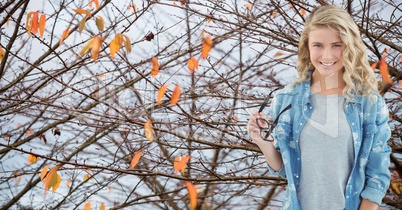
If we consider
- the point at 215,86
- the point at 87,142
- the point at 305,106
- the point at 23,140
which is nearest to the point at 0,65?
the point at 23,140

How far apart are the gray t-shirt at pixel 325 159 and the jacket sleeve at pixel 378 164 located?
0.30 ft

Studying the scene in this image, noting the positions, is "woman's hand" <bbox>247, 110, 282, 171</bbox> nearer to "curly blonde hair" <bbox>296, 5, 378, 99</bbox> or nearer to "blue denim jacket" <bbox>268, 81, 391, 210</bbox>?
"blue denim jacket" <bbox>268, 81, 391, 210</bbox>

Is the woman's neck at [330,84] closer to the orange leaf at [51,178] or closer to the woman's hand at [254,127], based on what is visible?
the woman's hand at [254,127]

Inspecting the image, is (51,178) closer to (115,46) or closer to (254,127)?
(115,46)

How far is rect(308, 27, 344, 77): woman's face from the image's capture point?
1.92 m

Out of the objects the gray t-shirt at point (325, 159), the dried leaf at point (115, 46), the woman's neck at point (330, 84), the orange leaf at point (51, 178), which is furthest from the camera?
the dried leaf at point (115, 46)

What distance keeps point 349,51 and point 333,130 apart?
0.32 m

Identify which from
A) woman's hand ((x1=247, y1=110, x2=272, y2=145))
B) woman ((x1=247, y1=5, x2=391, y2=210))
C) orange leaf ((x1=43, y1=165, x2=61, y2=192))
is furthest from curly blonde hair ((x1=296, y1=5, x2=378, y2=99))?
orange leaf ((x1=43, y1=165, x2=61, y2=192))

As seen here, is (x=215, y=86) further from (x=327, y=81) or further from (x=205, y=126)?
(x=327, y=81)

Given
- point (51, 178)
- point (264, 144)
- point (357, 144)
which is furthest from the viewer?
point (51, 178)

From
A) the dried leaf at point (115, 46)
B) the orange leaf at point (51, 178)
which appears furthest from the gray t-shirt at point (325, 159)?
the orange leaf at point (51, 178)

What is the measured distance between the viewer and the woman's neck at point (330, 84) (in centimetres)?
198

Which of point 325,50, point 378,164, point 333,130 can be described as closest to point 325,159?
point 333,130

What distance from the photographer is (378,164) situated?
1.91 meters
